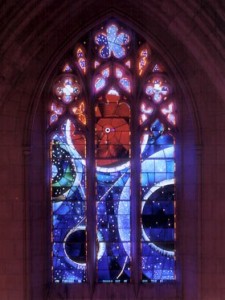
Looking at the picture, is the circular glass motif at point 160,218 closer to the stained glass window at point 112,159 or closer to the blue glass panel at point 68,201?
the stained glass window at point 112,159

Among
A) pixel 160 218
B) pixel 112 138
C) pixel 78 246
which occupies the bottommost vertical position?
pixel 78 246

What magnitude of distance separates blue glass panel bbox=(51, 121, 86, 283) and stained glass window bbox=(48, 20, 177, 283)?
13 mm

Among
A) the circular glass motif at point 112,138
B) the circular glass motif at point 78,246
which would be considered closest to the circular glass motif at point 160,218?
the circular glass motif at point 112,138

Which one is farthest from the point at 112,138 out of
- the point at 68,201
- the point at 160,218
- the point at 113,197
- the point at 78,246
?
the point at 78,246

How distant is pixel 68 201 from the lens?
917cm

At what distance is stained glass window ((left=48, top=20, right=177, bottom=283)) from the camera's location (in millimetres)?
9094

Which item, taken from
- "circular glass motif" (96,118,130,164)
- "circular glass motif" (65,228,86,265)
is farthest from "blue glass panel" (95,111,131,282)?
"circular glass motif" (65,228,86,265)

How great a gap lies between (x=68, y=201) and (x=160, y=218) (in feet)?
4.12

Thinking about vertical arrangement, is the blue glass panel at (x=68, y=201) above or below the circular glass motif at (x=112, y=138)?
below

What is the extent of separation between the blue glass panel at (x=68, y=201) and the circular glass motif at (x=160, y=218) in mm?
860

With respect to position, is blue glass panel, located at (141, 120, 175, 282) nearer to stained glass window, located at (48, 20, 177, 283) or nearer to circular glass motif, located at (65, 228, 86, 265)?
stained glass window, located at (48, 20, 177, 283)

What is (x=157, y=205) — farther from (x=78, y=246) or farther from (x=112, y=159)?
(x=78, y=246)

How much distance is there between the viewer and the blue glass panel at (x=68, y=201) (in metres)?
9.16

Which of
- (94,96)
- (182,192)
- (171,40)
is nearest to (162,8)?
(171,40)
